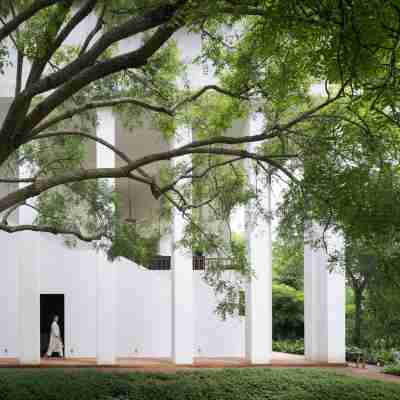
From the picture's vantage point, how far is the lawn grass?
30.7 feet

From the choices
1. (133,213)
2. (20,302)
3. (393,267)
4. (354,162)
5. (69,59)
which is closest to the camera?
(393,267)

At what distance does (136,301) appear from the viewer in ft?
57.9

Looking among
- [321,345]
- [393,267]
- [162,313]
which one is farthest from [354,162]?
[162,313]

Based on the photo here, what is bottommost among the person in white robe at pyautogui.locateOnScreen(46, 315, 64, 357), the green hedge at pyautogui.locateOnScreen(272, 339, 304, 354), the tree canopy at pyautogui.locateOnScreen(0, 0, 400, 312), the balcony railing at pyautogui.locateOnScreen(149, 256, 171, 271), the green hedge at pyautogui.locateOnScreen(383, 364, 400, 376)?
the green hedge at pyautogui.locateOnScreen(272, 339, 304, 354)

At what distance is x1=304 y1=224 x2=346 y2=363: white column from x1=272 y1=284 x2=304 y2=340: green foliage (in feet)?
21.4

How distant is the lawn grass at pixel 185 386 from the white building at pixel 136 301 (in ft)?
Result: 16.1

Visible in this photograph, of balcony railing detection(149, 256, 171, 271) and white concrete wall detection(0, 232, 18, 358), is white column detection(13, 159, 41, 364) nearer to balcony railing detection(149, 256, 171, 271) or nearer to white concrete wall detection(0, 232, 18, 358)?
white concrete wall detection(0, 232, 18, 358)

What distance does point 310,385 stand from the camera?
9.88 m

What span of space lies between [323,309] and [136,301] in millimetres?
A: 4976

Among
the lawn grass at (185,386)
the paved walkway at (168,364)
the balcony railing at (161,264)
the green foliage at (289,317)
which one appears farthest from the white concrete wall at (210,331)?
the lawn grass at (185,386)

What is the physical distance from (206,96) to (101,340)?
7.26 meters

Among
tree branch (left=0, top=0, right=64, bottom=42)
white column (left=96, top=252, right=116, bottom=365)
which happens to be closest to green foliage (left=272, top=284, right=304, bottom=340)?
white column (left=96, top=252, right=116, bottom=365)

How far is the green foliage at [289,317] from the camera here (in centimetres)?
2314

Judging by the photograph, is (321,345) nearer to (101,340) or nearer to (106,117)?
(101,340)
